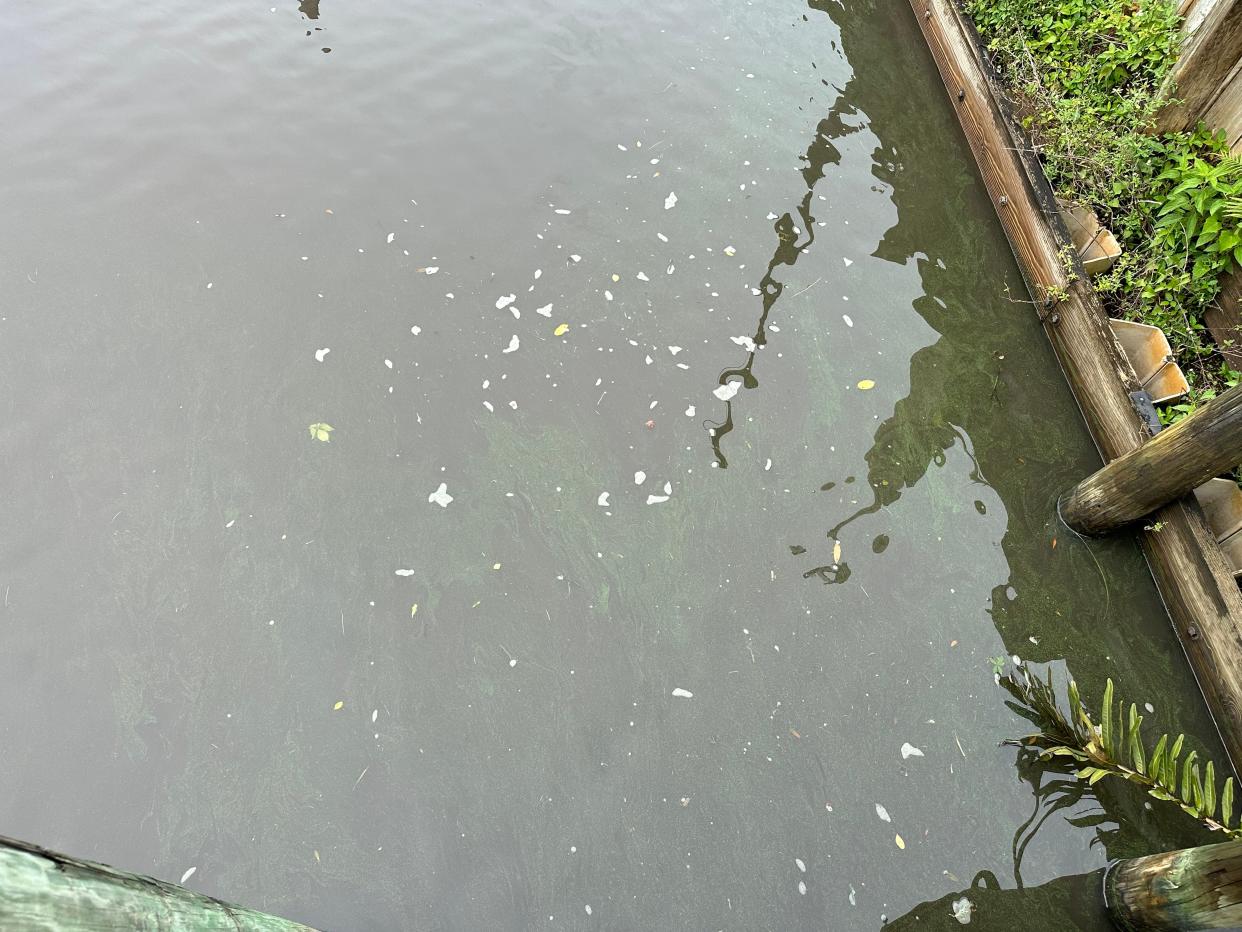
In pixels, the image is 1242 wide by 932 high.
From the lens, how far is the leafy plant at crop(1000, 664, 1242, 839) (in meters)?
2.54

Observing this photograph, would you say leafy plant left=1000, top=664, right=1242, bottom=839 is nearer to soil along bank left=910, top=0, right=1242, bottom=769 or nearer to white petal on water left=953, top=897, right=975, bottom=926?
soil along bank left=910, top=0, right=1242, bottom=769

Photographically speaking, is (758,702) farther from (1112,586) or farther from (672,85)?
(672,85)

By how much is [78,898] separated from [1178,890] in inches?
124

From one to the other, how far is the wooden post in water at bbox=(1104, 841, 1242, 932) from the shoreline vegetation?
2205mm

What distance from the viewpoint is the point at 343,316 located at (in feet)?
14.2

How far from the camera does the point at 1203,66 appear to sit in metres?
3.98

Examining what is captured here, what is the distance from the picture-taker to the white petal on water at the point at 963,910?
110 inches

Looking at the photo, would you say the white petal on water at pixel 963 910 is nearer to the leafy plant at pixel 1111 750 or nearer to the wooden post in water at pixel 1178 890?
the wooden post in water at pixel 1178 890

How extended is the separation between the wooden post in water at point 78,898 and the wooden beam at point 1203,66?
5567 mm

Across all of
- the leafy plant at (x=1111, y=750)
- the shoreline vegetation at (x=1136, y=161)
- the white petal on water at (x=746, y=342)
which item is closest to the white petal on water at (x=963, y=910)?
the leafy plant at (x=1111, y=750)

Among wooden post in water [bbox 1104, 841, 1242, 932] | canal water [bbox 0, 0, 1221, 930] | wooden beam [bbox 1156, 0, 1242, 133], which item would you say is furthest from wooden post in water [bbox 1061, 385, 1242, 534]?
wooden beam [bbox 1156, 0, 1242, 133]

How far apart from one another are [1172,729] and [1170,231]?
8.74 feet

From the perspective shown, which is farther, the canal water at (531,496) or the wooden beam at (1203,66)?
the wooden beam at (1203,66)

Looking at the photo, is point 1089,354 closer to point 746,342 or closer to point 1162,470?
point 1162,470
